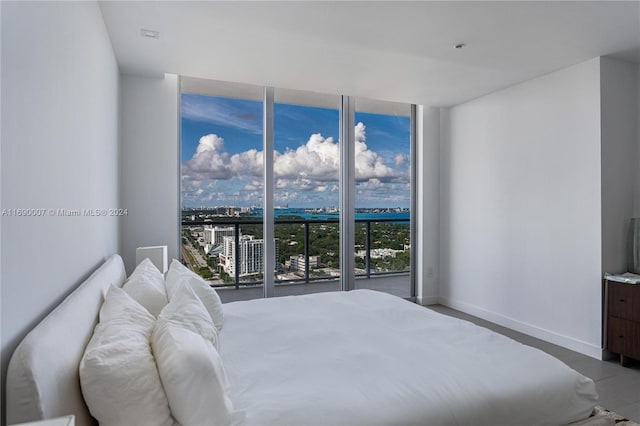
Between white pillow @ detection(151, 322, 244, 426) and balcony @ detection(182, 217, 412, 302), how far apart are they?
10.0 feet

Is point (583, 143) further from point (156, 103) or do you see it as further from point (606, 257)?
point (156, 103)

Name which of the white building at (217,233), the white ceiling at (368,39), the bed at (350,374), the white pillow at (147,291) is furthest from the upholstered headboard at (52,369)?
the white building at (217,233)

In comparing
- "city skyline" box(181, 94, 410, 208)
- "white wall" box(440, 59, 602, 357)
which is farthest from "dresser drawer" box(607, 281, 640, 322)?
"city skyline" box(181, 94, 410, 208)

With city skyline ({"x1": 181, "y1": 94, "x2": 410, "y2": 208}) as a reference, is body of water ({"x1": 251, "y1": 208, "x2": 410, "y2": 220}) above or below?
below

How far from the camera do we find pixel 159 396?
3.85 ft

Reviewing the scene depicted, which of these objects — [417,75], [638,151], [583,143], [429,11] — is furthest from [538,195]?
[429,11]

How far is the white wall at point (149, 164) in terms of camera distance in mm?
3695

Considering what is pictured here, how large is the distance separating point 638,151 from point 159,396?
4.27 meters

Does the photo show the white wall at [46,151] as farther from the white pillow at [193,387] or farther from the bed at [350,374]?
the white pillow at [193,387]

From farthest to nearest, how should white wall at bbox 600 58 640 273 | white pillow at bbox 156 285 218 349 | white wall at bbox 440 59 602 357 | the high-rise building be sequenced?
the high-rise building → white wall at bbox 440 59 602 357 → white wall at bbox 600 58 640 273 → white pillow at bbox 156 285 218 349

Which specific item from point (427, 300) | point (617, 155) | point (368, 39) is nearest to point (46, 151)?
point (368, 39)

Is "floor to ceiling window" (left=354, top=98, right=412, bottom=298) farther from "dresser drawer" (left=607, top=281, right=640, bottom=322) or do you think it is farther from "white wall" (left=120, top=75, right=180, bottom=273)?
"dresser drawer" (left=607, top=281, right=640, bottom=322)

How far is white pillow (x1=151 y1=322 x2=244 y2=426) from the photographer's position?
46.1 inches

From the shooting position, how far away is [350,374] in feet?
5.26
